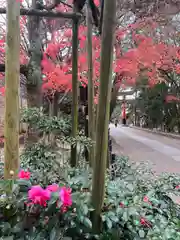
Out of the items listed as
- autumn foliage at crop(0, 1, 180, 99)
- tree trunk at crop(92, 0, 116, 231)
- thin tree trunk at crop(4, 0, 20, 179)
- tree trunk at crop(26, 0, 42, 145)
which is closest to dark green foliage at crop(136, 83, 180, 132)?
autumn foliage at crop(0, 1, 180, 99)

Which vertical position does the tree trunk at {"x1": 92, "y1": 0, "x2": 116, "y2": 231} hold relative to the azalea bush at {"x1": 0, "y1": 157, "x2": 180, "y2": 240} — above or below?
above

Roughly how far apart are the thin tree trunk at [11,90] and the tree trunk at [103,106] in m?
0.68

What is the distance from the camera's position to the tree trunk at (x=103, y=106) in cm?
139

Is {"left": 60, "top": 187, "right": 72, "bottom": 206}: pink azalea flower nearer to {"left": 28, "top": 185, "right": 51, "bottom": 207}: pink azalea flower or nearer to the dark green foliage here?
{"left": 28, "top": 185, "right": 51, "bottom": 207}: pink azalea flower

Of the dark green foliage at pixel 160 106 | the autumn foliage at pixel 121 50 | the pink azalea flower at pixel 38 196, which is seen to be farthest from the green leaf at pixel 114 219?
the dark green foliage at pixel 160 106

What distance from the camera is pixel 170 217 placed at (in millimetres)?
1990

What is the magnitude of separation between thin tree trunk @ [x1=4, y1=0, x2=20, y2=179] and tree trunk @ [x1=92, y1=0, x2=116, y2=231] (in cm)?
68

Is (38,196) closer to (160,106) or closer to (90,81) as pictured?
(90,81)

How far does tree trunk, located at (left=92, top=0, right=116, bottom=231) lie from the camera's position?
139 centimetres

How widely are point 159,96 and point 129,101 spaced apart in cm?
443

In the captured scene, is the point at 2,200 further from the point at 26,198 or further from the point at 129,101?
the point at 129,101

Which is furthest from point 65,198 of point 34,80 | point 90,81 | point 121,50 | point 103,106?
point 121,50

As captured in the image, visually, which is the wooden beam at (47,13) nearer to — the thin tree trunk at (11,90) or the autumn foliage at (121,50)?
the thin tree trunk at (11,90)

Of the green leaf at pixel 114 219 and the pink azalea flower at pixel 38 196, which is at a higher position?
the pink azalea flower at pixel 38 196
